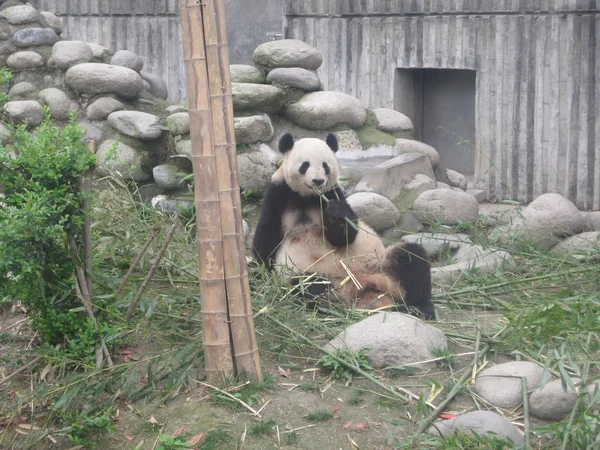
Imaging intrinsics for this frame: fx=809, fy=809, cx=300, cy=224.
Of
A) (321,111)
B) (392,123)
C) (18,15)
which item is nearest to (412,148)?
(392,123)

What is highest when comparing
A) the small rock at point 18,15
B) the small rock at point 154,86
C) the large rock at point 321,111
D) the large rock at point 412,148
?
the small rock at point 18,15

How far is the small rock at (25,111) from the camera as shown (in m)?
8.03

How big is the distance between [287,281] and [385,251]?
0.74 metres

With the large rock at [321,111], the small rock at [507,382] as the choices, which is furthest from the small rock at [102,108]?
the small rock at [507,382]

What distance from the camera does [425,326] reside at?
15.9 ft

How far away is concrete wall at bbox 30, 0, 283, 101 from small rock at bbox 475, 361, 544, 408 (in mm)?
8238

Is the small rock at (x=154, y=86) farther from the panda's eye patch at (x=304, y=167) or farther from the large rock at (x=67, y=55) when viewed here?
the panda's eye patch at (x=304, y=167)

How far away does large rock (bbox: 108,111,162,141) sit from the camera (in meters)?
8.11

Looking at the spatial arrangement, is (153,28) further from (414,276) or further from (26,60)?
(414,276)

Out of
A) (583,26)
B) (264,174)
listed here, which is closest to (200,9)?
(264,174)

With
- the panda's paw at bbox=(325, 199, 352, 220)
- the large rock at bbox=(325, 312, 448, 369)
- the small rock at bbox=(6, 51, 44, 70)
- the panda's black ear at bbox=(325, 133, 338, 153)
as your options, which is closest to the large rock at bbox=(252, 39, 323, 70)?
the small rock at bbox=(6, 51, 44, 70)

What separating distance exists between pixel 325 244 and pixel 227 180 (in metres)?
1.45

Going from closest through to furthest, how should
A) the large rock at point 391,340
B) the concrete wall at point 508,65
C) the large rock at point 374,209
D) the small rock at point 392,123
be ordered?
the large rock at point 391,340, the large rock at point 374,209, the small rock at point 392,123, the concrete wall at point 508,65

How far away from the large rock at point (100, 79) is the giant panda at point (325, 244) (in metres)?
3.32
